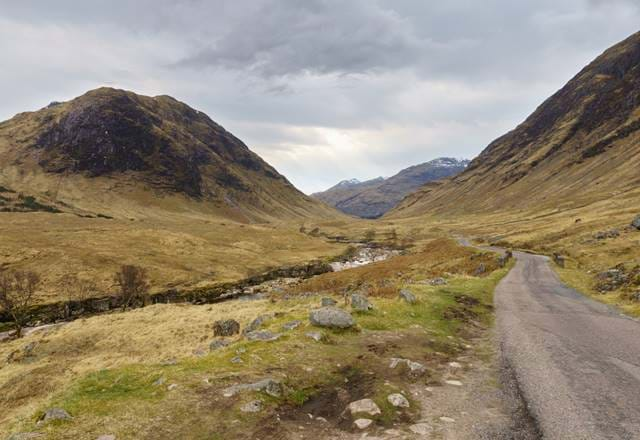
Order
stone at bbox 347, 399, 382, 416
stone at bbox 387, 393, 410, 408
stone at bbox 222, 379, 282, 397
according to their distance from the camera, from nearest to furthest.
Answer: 1. stone at bbox 347, 399, 382, 416
2. stone at bbox 387, 393, 410, 408
3. stone at bbox 222, 379, 282, 397

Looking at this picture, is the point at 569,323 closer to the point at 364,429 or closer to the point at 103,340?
the point at 364,429

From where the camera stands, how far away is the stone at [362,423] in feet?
30.1

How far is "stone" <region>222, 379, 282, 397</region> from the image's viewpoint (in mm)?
10500

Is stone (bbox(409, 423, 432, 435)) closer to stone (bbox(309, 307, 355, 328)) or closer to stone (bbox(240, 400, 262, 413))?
stone (bbox(240, 400, 262, 413))

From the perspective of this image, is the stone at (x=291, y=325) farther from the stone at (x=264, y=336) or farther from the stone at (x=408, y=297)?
the stone at (x=408, y=297)

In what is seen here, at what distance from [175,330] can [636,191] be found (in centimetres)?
15992

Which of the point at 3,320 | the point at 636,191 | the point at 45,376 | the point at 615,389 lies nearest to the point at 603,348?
the point at 615,389

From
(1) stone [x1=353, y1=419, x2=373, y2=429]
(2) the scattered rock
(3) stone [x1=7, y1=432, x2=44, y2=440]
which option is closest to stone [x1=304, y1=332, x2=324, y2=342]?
(2) the scattered rock

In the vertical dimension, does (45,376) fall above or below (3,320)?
above

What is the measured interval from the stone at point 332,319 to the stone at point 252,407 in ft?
25.0

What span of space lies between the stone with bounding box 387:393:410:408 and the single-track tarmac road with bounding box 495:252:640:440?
296 centimetres

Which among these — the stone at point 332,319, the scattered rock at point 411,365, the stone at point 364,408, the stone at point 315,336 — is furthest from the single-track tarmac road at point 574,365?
the stone at point 315,336

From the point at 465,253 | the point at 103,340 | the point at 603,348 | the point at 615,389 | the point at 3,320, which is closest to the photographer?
the point at 615,389

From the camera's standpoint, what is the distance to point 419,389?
1152 cm
